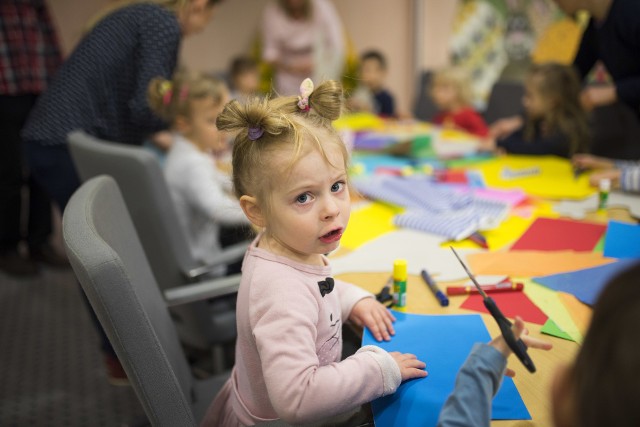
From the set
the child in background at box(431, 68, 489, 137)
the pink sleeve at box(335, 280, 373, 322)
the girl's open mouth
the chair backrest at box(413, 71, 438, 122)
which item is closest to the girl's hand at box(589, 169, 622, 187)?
the pink sleeve at box(335, 280, 373, 322)

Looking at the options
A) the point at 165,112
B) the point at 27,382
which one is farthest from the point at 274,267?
the point at 27,382

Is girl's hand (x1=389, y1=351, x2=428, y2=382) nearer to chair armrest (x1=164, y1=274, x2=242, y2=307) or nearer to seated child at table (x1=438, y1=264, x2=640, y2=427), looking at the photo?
seated child at table (x1=438, y1=264, x2=640, y2=427)

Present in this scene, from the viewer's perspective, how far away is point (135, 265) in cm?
96

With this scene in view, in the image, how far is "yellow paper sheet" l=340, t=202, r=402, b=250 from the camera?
1.37 m

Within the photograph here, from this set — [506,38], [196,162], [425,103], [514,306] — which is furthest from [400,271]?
[506,38]

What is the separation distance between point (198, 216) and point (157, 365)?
1020mm

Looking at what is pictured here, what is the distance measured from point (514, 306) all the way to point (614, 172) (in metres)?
0.93

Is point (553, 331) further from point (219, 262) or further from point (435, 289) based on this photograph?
point (219, 262)

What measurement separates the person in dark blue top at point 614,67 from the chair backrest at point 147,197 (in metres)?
1.61

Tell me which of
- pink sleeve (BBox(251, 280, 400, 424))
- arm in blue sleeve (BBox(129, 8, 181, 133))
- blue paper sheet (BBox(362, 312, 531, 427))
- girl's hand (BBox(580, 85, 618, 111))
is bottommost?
blue paper sheet (BBox(362, 312, 531, 427))

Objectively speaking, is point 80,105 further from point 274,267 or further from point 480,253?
point 480,253

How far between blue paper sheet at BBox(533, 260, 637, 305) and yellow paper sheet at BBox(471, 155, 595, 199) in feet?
1.77

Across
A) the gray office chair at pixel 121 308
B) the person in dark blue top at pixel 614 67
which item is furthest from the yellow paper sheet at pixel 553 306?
the person in dark blue top at pixel 614 67

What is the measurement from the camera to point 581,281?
108cm
